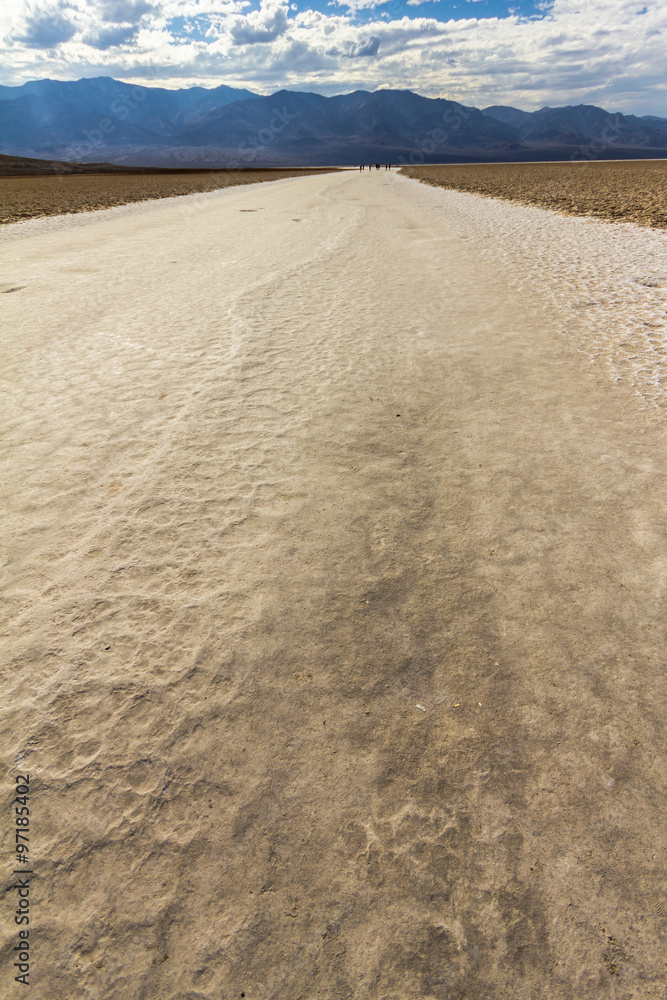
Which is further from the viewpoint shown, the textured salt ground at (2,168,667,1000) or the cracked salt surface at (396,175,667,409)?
the cracked salt surface at (396,175,667,409)

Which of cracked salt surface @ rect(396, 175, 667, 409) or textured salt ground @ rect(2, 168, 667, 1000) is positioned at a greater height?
cracked salt surface @ rect(396, 175, 667, 409)

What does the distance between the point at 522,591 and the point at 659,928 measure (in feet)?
5.62

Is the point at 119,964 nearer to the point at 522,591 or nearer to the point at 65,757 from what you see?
the point at 65,757

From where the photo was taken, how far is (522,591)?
10.6ft

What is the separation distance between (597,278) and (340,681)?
1039cm

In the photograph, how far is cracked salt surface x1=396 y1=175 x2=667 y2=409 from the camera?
641 cm

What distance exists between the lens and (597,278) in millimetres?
9828

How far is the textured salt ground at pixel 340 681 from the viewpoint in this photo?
6.06 ft

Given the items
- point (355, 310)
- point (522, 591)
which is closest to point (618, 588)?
point (522, 591)

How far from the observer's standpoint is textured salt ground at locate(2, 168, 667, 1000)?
1846mm

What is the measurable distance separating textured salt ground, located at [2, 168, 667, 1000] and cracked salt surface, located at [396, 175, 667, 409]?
0.75 metres

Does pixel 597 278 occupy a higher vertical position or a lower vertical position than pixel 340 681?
higher

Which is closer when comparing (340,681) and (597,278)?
(340,681)

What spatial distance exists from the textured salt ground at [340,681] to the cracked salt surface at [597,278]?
0.75 metres
